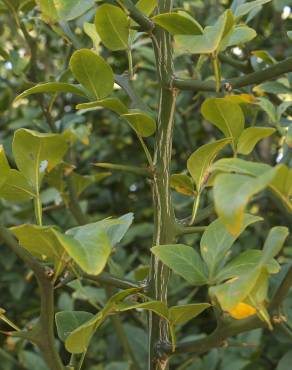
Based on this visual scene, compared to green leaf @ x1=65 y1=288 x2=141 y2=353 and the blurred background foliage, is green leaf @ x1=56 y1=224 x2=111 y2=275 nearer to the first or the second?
green leaf @ x1=65 y1=288 x2=141 y2=353

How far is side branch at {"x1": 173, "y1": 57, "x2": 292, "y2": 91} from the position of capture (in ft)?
1.81

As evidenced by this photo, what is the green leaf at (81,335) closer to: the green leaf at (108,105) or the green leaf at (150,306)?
the green leaf at (150,306)

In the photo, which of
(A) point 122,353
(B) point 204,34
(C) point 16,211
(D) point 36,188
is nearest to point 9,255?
(C) point 16,211

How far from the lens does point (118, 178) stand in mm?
1552

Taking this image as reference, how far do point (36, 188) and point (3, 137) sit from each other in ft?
3.47

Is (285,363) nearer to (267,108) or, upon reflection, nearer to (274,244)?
(267,108)

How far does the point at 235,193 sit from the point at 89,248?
111 millimetres

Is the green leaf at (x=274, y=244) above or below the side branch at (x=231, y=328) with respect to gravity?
above

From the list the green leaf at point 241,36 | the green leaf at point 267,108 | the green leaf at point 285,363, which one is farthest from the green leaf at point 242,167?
the green leaf at point 285,363

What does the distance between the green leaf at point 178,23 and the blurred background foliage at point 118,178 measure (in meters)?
0.32

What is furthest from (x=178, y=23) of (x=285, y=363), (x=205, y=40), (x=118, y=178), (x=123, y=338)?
(x=118, y=178)

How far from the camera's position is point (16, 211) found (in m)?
1.40

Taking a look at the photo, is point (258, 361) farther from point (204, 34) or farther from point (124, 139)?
point (204, 34)

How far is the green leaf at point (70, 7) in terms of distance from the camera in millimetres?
574
